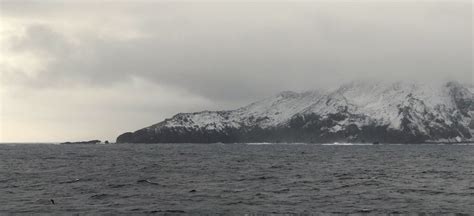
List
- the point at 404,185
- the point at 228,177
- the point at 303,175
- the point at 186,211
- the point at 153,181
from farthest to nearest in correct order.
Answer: the point at 303,175 → the point at 228,177 → the point at 153,181 → the point at 404,185 → the point at 186,211

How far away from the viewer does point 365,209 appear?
4591 cm

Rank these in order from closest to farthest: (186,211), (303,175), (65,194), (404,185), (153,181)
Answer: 1. (186,211)
2. (65,194)
3. (404,185)
4. (153,181)
5. (303,175)

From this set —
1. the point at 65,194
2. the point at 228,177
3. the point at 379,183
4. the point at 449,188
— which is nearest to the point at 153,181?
the point at 228,177

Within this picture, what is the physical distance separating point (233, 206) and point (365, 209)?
11158mm

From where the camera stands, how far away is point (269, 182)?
224 ft

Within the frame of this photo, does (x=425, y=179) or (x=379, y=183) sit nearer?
(x=379, y=183)

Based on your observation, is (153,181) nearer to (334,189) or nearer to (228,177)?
(228,177)

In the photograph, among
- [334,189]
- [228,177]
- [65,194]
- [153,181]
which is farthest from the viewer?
[228,177]

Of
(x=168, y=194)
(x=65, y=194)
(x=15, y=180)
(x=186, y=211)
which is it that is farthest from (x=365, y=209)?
(x=15, y=180)

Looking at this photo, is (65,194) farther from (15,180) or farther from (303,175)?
(303,175)

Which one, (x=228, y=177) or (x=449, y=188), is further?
(x=228, y=177)

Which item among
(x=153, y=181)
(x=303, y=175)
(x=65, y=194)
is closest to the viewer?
(x=65, y=194)

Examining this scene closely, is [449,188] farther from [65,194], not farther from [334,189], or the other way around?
[65,194]

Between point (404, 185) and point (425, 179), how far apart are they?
10.3m
